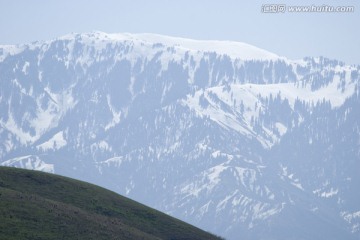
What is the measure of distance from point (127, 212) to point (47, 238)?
24986 mm

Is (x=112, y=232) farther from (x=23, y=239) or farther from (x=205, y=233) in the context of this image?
(x=205, y=233)

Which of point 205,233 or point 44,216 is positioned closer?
point 44,216

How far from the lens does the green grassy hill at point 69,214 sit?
263 feet

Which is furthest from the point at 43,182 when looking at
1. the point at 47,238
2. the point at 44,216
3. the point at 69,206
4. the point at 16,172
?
the point at 47,238

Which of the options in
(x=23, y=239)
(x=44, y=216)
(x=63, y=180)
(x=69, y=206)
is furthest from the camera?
(x=63, y=180)

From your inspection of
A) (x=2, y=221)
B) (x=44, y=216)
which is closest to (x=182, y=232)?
(x=44, y=216)

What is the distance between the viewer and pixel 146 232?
94250mm

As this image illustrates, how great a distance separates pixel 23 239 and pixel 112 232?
1341cm

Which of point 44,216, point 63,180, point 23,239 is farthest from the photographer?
point 63,180

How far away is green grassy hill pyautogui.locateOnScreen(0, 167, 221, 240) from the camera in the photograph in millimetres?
80062

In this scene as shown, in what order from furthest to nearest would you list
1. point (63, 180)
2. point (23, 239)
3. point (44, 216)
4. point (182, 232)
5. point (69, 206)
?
point (63, 180) → point (182, 232) → point (69, 206) → point (44, 216) → point (23, 239)

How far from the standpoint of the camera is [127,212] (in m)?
101

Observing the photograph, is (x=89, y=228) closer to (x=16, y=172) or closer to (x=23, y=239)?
(x=23, y=239)

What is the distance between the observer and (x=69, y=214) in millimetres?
86688
